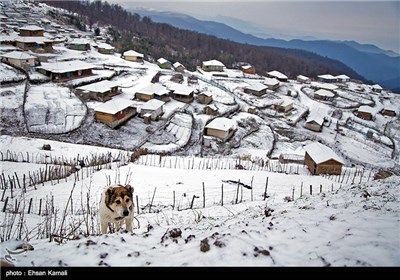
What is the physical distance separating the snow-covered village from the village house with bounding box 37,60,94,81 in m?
0.19

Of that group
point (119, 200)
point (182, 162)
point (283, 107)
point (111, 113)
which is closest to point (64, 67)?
point (111, 113)

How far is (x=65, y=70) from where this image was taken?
3569cm

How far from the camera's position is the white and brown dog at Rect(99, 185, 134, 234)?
16.4ft

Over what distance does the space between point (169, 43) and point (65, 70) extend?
58218 mm

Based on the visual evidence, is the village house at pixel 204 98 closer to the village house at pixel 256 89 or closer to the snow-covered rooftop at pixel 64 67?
the village house at pixel 256 89

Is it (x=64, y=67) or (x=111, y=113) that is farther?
(x=64, y=67)

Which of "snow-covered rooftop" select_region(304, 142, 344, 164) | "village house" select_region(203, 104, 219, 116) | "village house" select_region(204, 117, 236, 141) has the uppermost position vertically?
"snow-covered rooftop" select_region(304, 142, 344, 164)

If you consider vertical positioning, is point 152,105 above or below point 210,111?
above

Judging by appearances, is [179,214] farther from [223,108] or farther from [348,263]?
[223,108]

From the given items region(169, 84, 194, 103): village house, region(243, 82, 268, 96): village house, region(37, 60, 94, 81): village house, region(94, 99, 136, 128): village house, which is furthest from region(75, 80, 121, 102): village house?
region(243, 82, 268, 96): village house

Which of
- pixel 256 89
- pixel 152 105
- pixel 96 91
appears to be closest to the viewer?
pixel 152 105

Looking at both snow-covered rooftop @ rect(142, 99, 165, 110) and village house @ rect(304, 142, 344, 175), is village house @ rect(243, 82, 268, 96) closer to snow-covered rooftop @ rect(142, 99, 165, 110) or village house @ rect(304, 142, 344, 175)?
snow-covered rooftop @ rect(142, 99, 165, 110)

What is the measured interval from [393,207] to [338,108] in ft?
170

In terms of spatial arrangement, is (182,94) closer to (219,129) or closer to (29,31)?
(219,129)
